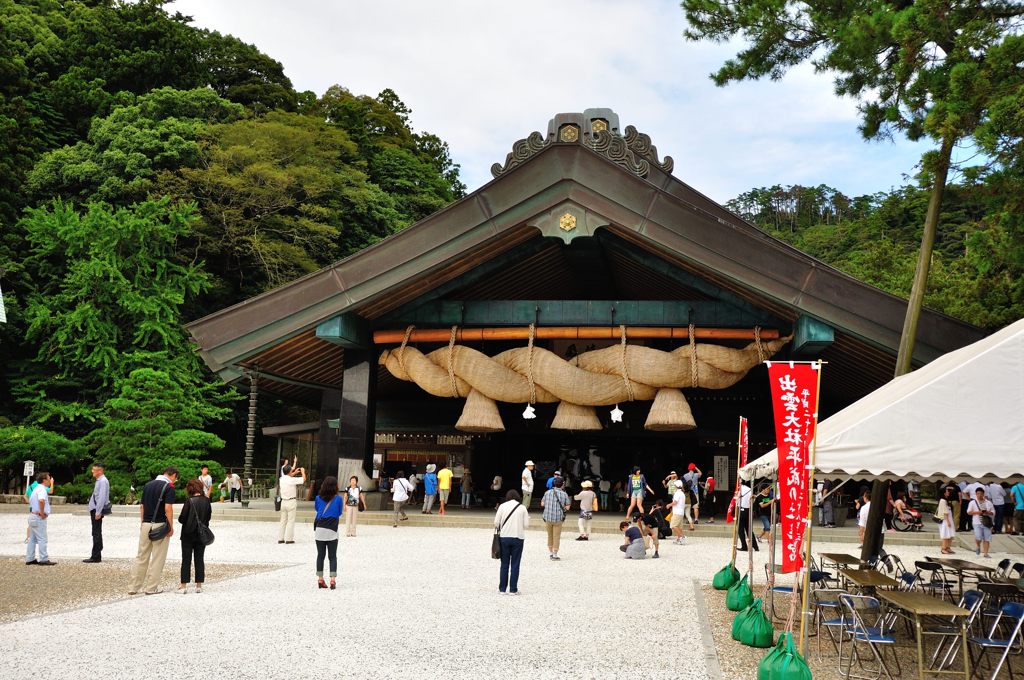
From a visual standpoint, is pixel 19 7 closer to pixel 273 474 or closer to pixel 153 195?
pixel 153 195

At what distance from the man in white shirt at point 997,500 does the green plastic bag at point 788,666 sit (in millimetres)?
14388

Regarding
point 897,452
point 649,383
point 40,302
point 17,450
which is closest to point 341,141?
point 40,302

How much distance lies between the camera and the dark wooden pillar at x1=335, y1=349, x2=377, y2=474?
1920 centimetres

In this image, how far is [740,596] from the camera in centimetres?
930

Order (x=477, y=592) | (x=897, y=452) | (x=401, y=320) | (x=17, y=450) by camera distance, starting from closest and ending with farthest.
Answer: (x=897, y=452) < (x=477, y=592) < (x=401, y=320) < (x=17, y=450)

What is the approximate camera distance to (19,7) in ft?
135

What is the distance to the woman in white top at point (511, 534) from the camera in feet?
32.9

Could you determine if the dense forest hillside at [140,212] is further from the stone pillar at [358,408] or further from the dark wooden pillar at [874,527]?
the dark wooden pillar at [874,527]

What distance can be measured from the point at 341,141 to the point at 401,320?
22728 millimetres

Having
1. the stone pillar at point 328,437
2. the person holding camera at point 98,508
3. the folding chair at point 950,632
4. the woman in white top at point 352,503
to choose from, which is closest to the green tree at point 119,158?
the stone pillar at point 328,437

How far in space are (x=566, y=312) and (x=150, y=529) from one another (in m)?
11.4

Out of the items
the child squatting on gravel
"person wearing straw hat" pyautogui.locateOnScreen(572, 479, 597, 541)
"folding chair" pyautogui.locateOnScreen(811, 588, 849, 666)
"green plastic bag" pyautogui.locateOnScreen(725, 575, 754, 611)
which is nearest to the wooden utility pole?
"green plastic bag" pyautogui.locateOnScreen(725, 575, 754, 611)

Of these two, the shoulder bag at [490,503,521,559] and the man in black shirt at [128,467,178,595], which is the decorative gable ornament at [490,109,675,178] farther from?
the man in black shirt at [128,467,178,595]

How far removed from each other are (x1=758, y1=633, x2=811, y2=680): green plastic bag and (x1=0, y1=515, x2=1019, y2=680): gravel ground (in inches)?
38.3
